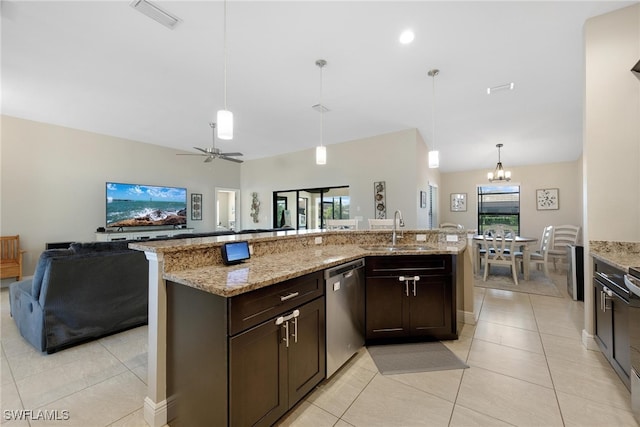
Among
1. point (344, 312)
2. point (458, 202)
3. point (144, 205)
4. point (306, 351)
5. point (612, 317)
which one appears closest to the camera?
point (306, 351)

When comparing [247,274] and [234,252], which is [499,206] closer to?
[234,252]

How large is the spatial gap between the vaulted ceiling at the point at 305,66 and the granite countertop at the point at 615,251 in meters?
1.63

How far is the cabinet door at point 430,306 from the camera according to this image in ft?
7.85

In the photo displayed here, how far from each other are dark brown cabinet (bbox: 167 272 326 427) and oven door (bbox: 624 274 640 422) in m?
1.89

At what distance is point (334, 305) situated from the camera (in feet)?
6.33

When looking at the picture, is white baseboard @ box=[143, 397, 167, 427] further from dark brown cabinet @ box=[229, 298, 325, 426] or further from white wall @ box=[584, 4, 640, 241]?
white wall @ box=[584, 4, 640, 241]

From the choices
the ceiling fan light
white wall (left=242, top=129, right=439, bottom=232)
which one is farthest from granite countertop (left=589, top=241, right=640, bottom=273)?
the ceiling fan light

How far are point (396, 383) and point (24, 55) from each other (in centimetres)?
521

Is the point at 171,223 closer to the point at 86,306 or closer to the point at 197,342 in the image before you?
the point at 86,306

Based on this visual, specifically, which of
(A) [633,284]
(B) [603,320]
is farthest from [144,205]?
(B) [603,320]

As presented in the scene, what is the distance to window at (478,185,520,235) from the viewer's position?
7180 mm

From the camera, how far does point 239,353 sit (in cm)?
Result: 123

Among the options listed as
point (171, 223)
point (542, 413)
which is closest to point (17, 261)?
point (171, 223)

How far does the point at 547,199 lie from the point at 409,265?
22.1ft
